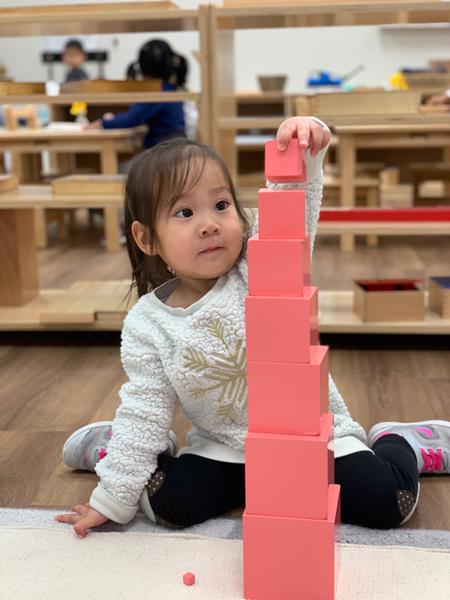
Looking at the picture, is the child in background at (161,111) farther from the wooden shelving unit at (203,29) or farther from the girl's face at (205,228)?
the girl's face at (205,228)

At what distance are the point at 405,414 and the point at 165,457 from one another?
0.53 meters

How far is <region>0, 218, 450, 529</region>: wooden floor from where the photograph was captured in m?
1.22

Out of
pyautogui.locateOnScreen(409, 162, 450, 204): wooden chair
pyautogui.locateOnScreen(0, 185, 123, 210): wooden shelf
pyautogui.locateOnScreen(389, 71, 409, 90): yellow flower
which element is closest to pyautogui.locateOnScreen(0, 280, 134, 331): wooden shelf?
pyautogui.locateOnScreen(0, 185, 123, 210): wooden shelf

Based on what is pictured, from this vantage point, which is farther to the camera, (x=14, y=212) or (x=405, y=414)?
(x=14, y=212)

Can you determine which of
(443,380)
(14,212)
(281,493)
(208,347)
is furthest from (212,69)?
(281,493)

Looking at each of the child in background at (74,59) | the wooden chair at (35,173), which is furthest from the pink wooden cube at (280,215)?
the child in background at (74,59)

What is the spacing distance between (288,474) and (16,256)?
1461 mm

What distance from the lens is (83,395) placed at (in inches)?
65.1

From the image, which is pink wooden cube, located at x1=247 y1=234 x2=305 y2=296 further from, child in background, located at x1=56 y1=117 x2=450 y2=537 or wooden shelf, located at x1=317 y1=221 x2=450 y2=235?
wooden shelf, located at x1=317 y1=221 x2=450 y2=235

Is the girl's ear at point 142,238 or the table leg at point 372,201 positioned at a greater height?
the girl's ear at point 142,238

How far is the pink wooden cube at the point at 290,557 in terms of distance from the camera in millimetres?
865

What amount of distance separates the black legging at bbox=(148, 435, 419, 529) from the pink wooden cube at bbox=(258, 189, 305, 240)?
1.29 feet

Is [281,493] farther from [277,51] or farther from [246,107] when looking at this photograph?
[277,51]

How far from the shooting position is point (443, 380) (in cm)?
170
